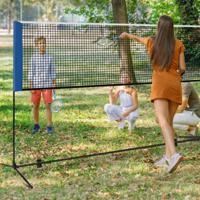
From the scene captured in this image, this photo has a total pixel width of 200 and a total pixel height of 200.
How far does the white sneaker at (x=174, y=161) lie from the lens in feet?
24.2

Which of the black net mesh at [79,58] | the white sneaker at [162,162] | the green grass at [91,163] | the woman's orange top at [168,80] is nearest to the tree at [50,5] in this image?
the green grass at [91,163]

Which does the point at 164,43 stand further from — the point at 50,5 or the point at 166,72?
the point at 50,5

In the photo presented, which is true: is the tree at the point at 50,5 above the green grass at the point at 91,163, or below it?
above

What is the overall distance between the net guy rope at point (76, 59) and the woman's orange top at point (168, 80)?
84 centimetres

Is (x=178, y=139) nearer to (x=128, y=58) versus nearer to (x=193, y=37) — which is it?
(x=128, y=58)

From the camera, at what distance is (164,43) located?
24.8 ft

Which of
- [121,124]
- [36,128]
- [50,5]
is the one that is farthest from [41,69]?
[50,5]

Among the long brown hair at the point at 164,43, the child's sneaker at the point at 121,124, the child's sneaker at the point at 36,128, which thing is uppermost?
the long brown hair at the point at 164,43

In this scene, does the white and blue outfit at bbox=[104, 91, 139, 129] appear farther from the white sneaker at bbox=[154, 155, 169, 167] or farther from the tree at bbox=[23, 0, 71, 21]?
the tree at bbox=[23, 0, 71, 21]

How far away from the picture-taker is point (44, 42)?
354 inches

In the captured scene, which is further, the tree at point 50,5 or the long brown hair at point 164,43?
the tree at point 50,5

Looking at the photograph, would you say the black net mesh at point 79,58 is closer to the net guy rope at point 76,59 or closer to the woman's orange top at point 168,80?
the net guy rope at point 76,59

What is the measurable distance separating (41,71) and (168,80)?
213 cm

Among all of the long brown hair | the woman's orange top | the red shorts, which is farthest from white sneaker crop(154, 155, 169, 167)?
the red shorts
